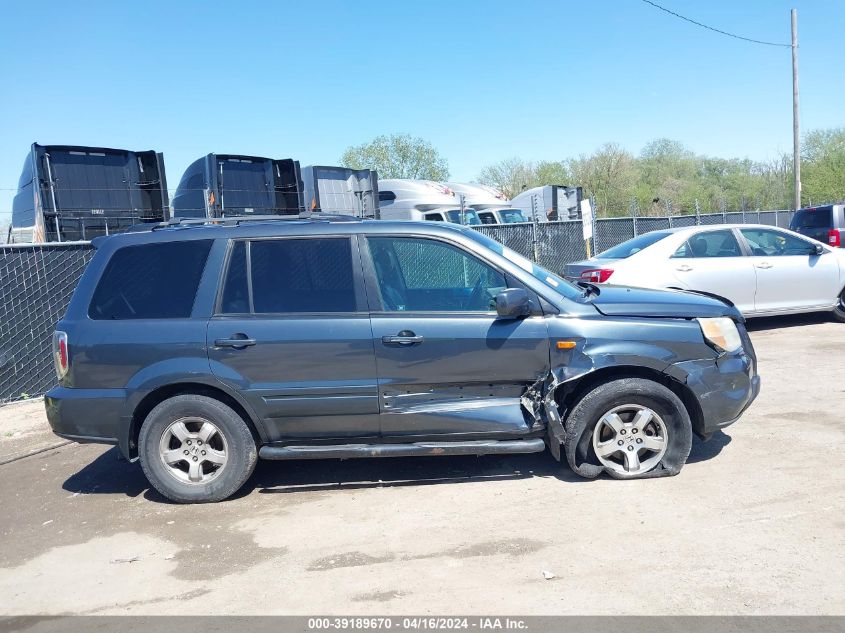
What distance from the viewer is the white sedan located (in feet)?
30.8

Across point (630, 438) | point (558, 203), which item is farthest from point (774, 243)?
point (558, 203)

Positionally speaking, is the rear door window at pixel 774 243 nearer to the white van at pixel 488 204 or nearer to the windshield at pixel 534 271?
the windshield at pixel 534 271

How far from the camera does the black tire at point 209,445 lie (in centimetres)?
494

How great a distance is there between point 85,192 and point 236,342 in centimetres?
952

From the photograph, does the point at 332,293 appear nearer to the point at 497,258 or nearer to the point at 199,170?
the point at 497,258

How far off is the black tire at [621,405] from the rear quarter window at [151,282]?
9.17 feet

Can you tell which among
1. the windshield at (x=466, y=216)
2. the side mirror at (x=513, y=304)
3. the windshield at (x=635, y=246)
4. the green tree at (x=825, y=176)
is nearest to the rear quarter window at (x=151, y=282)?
the side mirror at (x=513, y=304)

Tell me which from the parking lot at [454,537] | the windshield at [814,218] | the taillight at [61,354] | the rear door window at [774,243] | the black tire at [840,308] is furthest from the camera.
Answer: the windshield at [814,218]

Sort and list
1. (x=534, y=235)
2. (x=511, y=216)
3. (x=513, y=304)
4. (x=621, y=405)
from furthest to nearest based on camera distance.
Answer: (x=511, y=216) < (x=534, y=235) < (x=621, y=405) < (x=513, y=304)

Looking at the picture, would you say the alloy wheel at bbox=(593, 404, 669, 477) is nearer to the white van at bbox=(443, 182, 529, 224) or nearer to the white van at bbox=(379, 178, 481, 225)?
the white van at bbox=(379, 178, 481, 225)

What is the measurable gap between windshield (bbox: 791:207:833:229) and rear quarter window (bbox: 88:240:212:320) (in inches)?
505

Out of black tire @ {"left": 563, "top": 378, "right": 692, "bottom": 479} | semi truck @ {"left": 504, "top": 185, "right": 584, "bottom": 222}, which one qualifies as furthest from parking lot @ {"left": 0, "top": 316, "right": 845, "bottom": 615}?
semi truck @ {"left": 504, "top": 185, "right": 584, "bottom": 222}

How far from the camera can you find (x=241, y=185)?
14367 millimetres

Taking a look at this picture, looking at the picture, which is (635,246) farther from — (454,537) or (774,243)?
(454,537)
